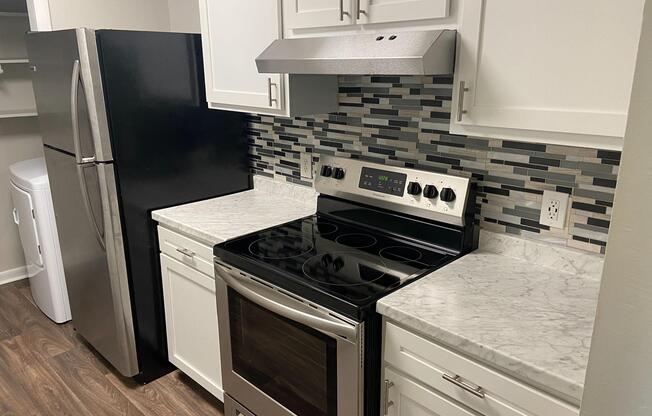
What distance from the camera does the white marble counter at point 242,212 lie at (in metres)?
2.01

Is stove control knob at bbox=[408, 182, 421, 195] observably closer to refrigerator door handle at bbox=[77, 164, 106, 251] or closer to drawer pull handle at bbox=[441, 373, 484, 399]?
drawer pull handle at bbox=[441, 373, 484, 399]

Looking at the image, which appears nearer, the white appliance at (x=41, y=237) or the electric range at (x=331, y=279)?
the electric range at (x=331, y=279)

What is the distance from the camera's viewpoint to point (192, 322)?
2.21 m

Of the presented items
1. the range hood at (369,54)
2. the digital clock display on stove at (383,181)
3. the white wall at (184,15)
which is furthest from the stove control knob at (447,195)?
the white wall at (184,15)

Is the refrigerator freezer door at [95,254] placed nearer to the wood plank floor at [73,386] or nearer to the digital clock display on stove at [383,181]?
the wood plank floor at [73,386]

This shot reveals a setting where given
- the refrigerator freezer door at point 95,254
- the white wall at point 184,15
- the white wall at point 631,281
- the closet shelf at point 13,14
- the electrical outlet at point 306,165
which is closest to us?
the white wall at point 631,281

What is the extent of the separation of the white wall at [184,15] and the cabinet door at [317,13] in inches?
51.3

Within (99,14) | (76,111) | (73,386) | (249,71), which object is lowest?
(73,386)

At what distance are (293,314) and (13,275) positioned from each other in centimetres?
311

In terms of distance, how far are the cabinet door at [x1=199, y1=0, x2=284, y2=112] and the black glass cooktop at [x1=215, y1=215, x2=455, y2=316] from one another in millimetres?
523

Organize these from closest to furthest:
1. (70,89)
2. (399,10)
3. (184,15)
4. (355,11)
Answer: (399,10) → (355,11) → (70,89) → (184,15)

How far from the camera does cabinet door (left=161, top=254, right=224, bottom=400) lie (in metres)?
2.10

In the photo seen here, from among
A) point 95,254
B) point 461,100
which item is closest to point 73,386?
point 95,254

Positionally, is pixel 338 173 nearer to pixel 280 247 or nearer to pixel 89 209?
pixel 280 247
